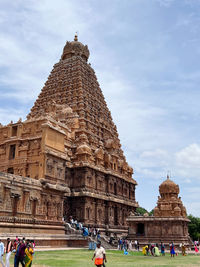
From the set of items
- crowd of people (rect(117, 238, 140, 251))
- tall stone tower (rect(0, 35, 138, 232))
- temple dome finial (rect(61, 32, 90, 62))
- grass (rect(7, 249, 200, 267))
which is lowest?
crowd of people (rect(117, 238, 140, 251))

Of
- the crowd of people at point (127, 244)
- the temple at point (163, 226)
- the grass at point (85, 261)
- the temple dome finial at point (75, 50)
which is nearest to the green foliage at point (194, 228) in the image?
the temple at point (163, 226)

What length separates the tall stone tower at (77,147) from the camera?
3403cm

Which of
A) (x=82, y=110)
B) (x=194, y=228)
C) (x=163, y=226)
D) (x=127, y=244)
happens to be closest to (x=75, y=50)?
(x=82, y=110)

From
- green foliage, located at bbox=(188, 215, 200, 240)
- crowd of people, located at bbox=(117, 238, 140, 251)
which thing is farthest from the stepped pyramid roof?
green foliage, located at bbox=(188, 215, 200, 240)

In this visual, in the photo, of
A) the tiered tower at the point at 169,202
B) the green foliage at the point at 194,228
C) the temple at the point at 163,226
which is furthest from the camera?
the green foliage at the point at 194,228

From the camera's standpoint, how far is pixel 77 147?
46.3 metres

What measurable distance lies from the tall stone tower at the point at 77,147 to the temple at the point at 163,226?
5822 mm

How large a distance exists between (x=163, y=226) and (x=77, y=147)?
17048mm

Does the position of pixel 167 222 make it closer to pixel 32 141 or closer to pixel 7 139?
pixel 32 141

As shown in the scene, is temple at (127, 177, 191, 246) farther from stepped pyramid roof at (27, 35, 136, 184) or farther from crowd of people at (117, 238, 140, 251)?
stepped pyramid roof at (27, 35, 136, 184)

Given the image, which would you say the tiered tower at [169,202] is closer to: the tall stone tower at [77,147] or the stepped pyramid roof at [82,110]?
the tall stone tower at [77,147]

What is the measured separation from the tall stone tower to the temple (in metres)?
5.82

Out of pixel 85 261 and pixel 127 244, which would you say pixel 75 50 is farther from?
pixel 85 261

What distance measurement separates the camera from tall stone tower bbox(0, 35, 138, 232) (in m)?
34.0
